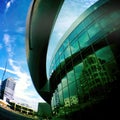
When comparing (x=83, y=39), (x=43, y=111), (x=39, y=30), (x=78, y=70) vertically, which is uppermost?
(x=39, y=30)

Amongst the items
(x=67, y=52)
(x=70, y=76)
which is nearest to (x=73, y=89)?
(x=70, y=76)

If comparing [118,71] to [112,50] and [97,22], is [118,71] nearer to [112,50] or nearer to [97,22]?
[112,50]

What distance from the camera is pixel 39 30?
12648 millimetres

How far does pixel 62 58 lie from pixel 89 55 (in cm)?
503

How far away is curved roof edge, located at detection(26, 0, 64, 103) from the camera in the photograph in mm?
10781

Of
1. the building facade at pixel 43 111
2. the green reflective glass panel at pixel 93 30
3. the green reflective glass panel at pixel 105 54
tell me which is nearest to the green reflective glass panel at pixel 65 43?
the green reflective glass panel at pixel 93 30

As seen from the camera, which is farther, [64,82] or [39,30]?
[64,82]

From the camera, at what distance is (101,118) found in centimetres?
860

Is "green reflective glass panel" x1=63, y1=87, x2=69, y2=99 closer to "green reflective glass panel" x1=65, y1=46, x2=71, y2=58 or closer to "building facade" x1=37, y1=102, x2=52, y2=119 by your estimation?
"green reflective glass panel" x1=65, y1=46, x2=71, y2=58

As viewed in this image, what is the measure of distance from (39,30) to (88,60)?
199 inches

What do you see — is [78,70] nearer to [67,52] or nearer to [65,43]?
[67,52]

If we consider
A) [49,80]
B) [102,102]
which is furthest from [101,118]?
[49,80]

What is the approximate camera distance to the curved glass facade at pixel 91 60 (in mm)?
9023

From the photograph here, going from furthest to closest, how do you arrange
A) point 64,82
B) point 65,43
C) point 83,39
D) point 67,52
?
point 65,43 → point 67,52 → point 64,82 → point 83,39
